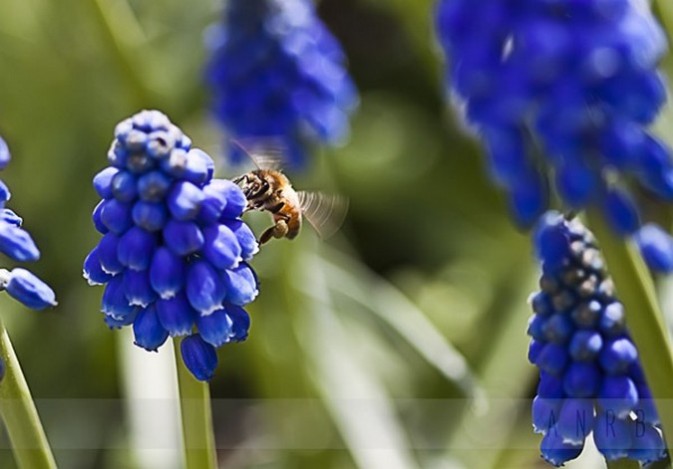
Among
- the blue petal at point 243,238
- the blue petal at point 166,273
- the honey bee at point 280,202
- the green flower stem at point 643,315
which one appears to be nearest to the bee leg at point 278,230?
the honey bee at point 280,202

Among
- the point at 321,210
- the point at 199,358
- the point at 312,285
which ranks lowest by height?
the point at 312,285

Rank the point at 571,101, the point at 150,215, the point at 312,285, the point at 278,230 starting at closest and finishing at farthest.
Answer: the point at 571,101, the point at 150,215, the point at 278,230, the point at 312,285

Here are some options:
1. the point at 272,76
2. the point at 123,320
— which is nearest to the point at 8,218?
the point at 123,320

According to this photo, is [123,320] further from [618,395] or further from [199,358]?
[618,395]

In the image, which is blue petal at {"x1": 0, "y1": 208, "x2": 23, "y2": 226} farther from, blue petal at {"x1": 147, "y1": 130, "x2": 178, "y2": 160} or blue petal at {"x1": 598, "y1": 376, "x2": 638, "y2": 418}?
blue petal at {"x1": 598, "y1": 376, "x2": 638, "y2": 418}

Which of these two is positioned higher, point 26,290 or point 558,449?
point 26,290
